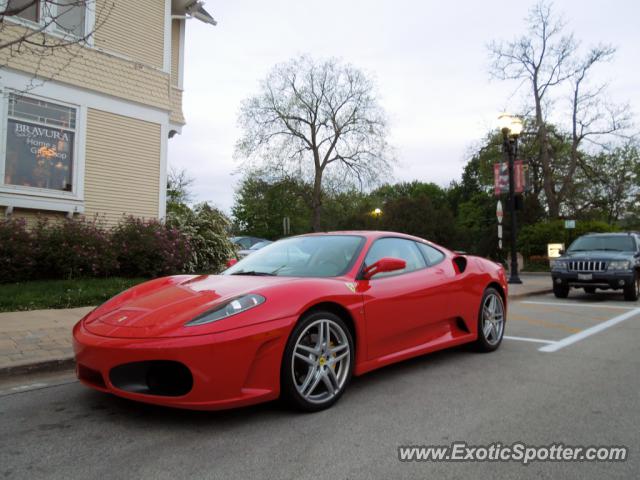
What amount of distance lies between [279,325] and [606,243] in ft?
39.3

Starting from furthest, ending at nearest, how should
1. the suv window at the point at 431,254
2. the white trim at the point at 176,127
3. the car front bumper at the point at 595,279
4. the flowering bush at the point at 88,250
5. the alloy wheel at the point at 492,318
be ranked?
the white trim at the point at 176,127, the car front bumper at the point at 595,279, the flowering bush at the point at 88,250, the alloy wheel at the point at 492,318, the suv window at the point at 431,254

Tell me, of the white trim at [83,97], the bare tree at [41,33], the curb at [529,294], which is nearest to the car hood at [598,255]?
the curb at [529,294]

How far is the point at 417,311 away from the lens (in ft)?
14.2

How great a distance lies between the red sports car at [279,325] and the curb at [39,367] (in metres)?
1.17

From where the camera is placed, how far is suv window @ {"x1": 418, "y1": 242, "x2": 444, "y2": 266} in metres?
4.93

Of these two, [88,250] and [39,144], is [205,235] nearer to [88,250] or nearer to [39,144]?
[88,250]

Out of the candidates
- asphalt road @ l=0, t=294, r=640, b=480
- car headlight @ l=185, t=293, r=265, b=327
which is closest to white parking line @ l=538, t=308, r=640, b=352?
asphalt road @ l=0, t=294, r=640, b=480

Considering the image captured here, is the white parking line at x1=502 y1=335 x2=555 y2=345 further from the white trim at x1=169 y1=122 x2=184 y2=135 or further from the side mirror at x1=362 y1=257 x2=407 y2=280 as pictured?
the white trim at x1=169 y1=122 x2=184 y2=135

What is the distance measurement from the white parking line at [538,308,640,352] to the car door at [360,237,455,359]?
5.67 feet

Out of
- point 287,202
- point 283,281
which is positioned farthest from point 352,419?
point 287,202

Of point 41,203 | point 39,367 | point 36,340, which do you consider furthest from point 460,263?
point 41,203

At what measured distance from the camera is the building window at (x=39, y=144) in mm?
10023

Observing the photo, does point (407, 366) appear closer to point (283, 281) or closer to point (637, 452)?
point (283, 281)

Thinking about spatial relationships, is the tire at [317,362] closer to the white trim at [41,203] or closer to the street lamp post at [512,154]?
the white trim at [41,203]
